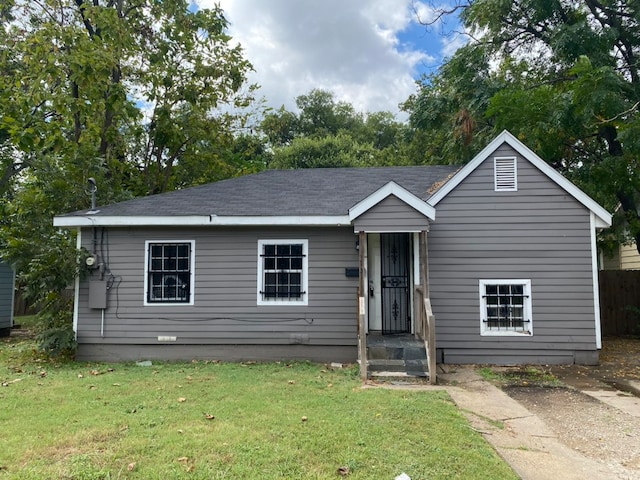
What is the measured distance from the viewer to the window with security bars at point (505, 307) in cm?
787

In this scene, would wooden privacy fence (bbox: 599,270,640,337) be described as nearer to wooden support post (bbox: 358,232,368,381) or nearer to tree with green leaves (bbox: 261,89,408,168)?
wooden support post (bbox: 358,232,368,381)

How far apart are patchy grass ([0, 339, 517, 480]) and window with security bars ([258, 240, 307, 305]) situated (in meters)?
1.86

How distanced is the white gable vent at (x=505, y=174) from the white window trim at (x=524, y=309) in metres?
1.70

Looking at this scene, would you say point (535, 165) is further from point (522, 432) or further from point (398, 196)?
point (522, 432)

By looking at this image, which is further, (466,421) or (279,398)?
(279,398)

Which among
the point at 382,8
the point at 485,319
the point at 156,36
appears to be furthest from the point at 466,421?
the point at 156,36

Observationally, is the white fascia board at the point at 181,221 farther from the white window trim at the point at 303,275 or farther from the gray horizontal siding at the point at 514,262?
the gray horizontal siding at the point at 514,262

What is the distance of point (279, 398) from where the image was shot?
5352 mm

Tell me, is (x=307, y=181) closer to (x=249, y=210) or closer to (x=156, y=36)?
(x=249, y=210)

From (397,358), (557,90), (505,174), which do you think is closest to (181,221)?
(397,358)

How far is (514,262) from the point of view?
7.95m

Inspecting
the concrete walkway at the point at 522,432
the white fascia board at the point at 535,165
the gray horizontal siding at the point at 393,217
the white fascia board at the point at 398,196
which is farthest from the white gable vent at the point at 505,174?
the concrete walkway at the point at 522,432

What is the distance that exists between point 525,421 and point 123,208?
759 cm

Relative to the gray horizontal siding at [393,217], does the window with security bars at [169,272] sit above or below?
below
